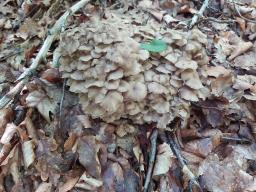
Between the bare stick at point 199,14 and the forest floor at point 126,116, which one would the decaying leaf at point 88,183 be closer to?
the forest floor at point 126,116

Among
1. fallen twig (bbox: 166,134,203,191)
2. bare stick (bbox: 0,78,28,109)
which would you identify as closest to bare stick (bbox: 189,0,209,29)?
fallen twig (bbox: 166,134,203,191)

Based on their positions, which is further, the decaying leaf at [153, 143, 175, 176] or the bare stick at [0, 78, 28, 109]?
the bare stick at [0, 78, 28, 109]

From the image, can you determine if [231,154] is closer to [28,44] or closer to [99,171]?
[99,171]

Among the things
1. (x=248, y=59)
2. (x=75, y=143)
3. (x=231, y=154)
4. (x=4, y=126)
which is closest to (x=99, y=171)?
(x=75, y=143)

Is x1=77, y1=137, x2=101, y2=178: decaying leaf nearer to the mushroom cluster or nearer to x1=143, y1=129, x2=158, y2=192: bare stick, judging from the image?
the mushroom cluster

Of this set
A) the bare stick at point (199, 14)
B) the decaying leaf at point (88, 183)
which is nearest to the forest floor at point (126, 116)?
the decaying leaf at point (88, 183)
